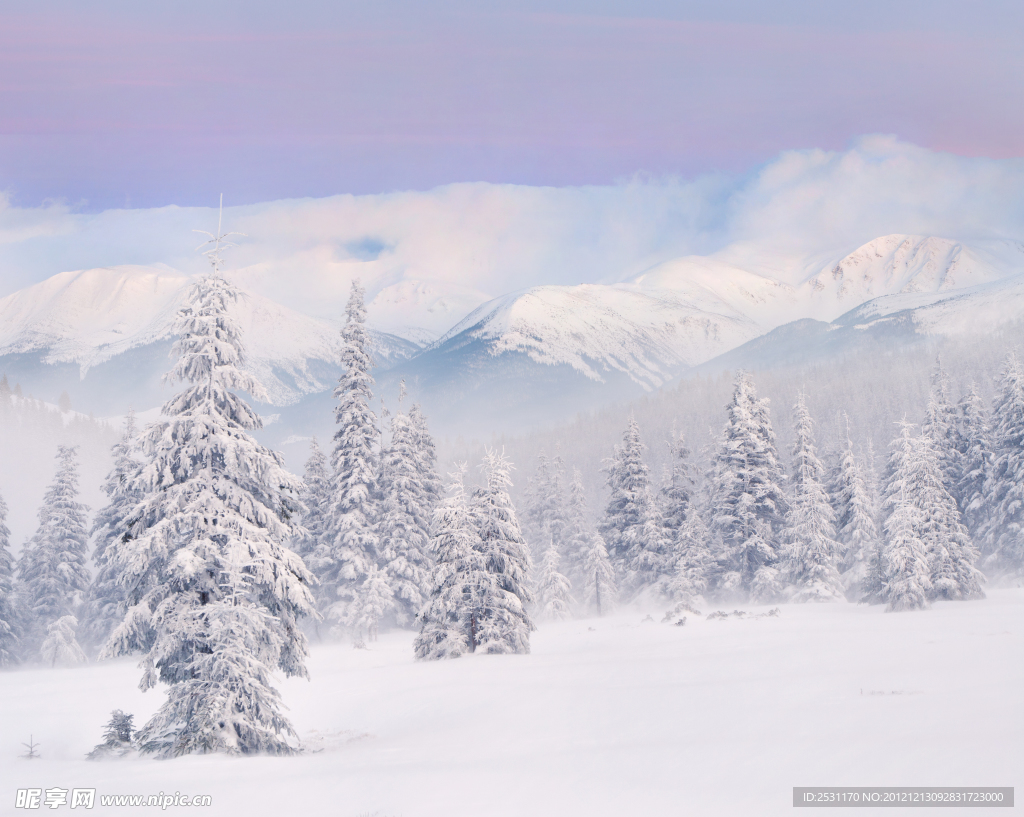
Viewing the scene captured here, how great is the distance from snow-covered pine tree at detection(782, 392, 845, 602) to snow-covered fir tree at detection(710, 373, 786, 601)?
1268 millimetres

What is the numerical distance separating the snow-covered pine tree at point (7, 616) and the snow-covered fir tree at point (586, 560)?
121 feet

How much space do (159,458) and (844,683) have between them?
14540mm

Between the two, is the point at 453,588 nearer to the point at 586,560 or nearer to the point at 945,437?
the point at 586,560

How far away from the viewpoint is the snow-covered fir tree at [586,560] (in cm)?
5234

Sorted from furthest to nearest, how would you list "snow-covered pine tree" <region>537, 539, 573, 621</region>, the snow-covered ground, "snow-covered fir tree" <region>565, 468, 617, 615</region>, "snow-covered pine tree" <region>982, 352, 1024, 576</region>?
1. "snow-covered fir tree" <region>565, 468, 617, 615</region>
2. "snow-covered pine tree" <region>537, 539, 573, 621</region>
3. "snow-covered pine tree" <region>982, 352, 1024, 576</region>
4. the snow-covered ground

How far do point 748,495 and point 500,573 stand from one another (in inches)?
928

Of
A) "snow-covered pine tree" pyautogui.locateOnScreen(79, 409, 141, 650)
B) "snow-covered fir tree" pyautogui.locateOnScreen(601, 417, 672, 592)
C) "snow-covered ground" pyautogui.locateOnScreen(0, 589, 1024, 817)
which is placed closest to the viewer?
"snow-covered ground" pyautogui.locateOnScreen(0, 589, 1024, 817)

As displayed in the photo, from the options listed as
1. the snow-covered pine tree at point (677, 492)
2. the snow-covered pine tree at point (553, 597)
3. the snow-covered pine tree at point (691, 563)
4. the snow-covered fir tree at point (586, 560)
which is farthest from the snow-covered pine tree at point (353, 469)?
the snow-covered pine tree at point (677, 492)

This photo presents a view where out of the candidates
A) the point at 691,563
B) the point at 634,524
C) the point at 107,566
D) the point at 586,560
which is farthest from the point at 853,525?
the point at 107,566

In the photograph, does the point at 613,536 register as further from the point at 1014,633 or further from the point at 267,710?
the point at 267,710

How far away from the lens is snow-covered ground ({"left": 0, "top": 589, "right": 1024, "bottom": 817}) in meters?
9.23

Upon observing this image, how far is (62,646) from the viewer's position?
44.7 m

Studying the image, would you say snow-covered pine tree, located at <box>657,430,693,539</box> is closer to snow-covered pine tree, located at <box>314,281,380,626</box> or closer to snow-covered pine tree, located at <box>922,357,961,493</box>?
snow-covered pine tree, located at <box>922,357,961,493</box>

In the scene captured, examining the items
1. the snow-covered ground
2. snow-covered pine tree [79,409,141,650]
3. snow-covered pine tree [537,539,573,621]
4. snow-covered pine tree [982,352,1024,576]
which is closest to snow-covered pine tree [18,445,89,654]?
snow-covered pine tree [79,409,141,650]
